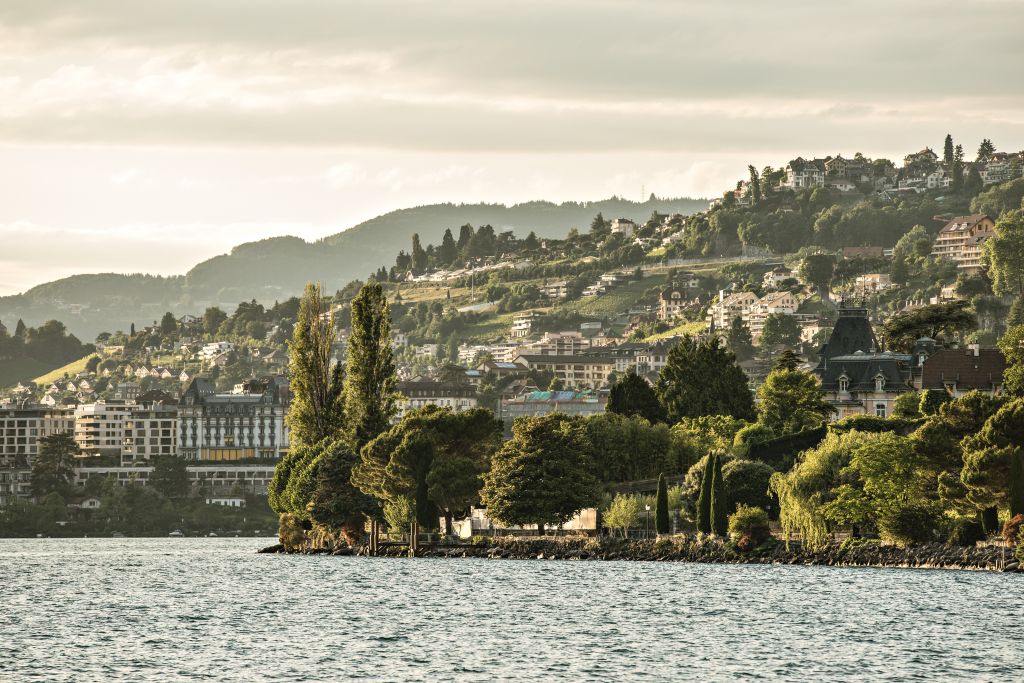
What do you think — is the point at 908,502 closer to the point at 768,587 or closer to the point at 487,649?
the point at 768,587

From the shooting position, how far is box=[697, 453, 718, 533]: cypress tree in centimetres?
11462

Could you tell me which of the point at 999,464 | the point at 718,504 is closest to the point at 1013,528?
the point at 999,464

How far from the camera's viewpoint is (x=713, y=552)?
112812 millimetres

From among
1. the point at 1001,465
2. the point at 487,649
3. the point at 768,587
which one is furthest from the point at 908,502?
the point at 487,649

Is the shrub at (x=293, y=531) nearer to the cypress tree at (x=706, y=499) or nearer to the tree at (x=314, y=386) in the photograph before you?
the tree at (x=314, y=386)

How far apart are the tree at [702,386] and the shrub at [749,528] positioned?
48.2 meters

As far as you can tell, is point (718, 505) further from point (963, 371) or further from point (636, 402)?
point (963, 371)

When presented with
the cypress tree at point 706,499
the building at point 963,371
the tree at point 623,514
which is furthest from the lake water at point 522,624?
the building at point 963,371

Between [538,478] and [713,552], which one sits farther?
[538,478]

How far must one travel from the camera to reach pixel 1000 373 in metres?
159

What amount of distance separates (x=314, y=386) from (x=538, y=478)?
28362mm

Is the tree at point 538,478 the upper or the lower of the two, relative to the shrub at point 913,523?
upper

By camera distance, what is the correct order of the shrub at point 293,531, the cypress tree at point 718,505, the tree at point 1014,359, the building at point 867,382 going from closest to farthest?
the cypress tree at point 718,505
the tree at point 1014,359
the shrub at point 293,531
the building at point 867,382

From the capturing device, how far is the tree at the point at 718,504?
11375 cm
